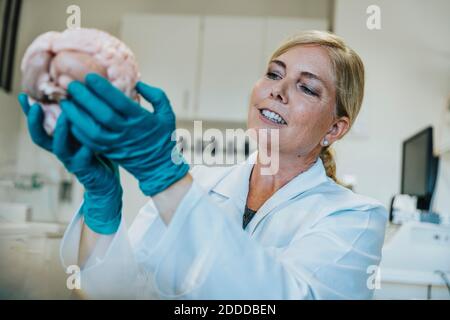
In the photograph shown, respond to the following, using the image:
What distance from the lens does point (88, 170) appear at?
0.52m

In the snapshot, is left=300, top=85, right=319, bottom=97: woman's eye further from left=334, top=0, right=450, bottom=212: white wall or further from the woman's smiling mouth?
left=334, top=0, right=450, bottom=212: white wall

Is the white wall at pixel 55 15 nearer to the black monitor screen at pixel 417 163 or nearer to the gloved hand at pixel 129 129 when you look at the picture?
the gloved hand at pixel 129 129

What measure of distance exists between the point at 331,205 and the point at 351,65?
0.86ft

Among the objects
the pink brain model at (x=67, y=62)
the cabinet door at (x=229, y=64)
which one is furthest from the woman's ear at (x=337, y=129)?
the cabinet door at (x=229, y=64)

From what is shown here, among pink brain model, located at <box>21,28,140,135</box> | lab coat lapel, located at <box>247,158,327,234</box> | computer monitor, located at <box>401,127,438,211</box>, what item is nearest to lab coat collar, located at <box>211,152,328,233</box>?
lab coat lapel, located at <box>247,158,327,234</box>

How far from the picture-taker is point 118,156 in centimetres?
48

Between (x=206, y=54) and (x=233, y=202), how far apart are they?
1649mm

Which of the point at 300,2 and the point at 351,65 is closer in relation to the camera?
the point at 351,65

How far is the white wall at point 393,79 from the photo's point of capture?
47.6 inches

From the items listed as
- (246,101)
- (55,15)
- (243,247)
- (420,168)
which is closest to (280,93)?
(243,247)

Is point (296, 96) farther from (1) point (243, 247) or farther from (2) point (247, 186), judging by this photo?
(1) point (243, 247)

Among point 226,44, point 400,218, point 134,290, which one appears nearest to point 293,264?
point 134,290
